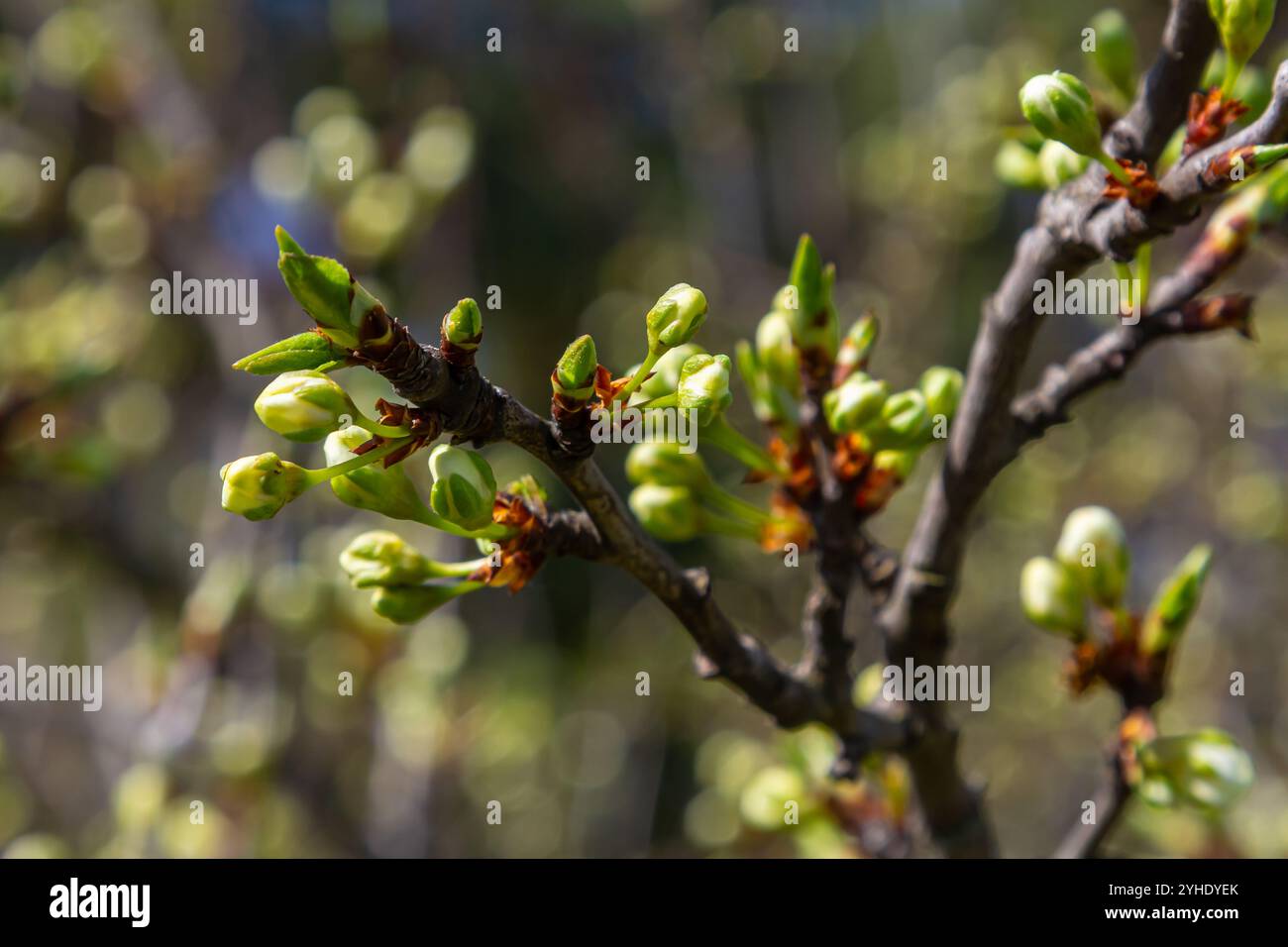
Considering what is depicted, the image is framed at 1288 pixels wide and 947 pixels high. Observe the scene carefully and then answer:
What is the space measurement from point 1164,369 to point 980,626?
137 centimetres

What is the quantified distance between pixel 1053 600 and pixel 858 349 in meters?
0.46

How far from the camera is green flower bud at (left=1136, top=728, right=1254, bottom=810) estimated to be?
1385 mm

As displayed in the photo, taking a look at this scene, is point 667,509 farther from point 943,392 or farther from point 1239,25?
point 1239,25

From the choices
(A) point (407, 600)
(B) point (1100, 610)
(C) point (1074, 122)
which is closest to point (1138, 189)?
(C) point (1074, 122)

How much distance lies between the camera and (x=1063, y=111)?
1104 mm

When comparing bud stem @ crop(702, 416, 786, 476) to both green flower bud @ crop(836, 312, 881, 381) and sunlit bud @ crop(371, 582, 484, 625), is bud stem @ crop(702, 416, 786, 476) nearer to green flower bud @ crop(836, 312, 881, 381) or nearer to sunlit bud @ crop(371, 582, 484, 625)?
green flower bud @ crop(836, 312, 881, 381)

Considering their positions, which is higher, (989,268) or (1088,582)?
(989,268)

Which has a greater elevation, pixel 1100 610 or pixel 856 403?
pixel 856 403

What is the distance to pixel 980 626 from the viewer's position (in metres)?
4.71

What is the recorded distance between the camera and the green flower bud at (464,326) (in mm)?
886

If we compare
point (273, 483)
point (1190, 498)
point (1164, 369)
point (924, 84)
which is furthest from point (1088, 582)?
point (924, 84)

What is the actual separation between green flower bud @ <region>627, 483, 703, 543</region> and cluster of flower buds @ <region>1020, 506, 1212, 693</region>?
0.50 metres

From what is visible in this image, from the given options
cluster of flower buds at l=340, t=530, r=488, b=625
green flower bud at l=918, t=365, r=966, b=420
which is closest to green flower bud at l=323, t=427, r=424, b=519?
cluster of flower buds at l=340, t=530, r=488, b=625
